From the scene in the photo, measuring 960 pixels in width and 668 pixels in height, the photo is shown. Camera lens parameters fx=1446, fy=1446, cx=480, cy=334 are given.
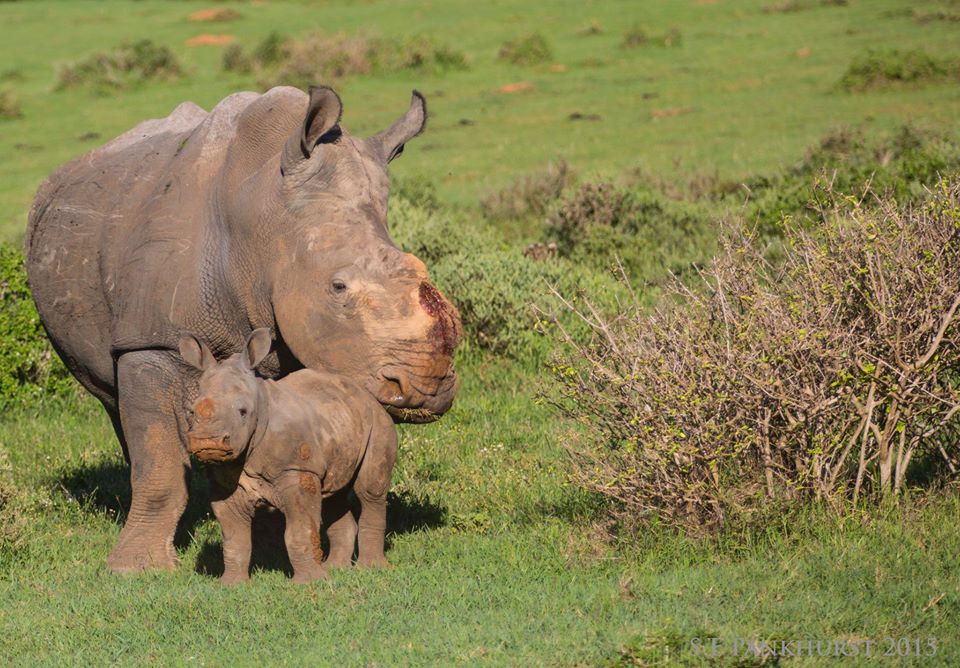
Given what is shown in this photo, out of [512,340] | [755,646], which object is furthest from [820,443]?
[512,340]

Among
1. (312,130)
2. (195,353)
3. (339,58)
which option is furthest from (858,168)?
(339,58)

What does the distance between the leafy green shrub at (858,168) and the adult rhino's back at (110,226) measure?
21.2 feet

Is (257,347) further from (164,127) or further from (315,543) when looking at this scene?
(164,127)

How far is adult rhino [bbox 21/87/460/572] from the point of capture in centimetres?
628

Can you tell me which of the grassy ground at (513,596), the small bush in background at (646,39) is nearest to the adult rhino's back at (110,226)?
the grassy ground at (513,596)

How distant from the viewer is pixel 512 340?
1189cm

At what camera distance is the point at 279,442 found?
6.24m

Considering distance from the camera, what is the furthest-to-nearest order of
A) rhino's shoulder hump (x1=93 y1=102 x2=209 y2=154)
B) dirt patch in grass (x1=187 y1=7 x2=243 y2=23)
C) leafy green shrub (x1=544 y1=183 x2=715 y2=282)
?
1. dirt patch in grass (x1=187 y1=7 x2=243 y2=23)
2. leafy green shrub (x1=544 y1=183 x2=715 y2=282)
3. rhino's shoulder hump (x1=93 y1=102 x2=209 y2=154)

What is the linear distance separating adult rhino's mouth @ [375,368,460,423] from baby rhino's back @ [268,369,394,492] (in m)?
0.10

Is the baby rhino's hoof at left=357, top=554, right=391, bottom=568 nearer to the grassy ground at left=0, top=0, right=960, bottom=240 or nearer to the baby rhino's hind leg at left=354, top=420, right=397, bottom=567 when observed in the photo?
the baby rhino's hind leg at left=354, top=420, right=397, bottom=567

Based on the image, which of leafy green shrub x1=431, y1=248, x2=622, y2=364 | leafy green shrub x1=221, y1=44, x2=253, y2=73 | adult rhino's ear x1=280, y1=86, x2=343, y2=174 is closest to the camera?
adult rhino's ear x1=280, y1=86, x2=343, y2=174

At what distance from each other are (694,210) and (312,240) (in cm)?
996

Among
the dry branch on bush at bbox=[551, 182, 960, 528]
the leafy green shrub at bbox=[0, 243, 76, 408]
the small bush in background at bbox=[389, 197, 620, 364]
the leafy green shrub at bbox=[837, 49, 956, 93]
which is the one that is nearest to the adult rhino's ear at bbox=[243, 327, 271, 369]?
the dry branch on bush at bbox=[551, 182, 960, 528]

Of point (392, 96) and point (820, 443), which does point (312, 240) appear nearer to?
point (820, 443)
